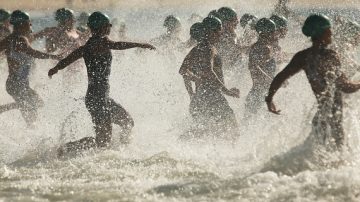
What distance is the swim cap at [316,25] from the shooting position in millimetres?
8289

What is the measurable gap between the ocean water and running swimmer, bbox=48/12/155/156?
210 mm

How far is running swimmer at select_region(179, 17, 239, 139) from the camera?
11172 millimetres

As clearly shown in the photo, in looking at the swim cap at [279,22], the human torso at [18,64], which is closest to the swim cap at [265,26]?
the swim cap at [279,22]

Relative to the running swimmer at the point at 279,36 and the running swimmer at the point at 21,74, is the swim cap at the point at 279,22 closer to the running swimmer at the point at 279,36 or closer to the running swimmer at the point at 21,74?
the running swimmer at the point at 279,36

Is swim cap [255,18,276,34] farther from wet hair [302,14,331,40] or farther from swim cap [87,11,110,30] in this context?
wet hair [302,14,331,40]

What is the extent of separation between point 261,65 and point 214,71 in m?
1.05

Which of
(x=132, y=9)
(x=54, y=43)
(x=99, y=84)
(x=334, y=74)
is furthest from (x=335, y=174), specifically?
(x=132, y=9)

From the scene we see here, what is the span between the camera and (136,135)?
12.3 meters

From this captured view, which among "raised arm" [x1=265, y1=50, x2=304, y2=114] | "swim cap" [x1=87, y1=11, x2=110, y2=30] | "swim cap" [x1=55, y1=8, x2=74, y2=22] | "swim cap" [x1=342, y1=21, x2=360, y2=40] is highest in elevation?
"swim cap" [x1=55, y1=8, x2=74, y2=22]

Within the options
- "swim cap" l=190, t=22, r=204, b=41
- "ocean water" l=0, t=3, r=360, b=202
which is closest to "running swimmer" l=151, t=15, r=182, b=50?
"ocean water" l=0, t=3, r=360, b=202

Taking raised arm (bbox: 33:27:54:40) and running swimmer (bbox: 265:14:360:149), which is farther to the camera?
raised arm (bbox: 33:27:54:40)

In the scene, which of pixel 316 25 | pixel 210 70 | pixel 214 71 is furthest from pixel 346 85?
pixel 214 71

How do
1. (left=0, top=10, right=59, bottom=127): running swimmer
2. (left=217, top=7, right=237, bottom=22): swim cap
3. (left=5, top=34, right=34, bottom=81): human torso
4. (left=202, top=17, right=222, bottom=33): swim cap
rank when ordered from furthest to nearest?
(left=217, top=7, right=237, bottom=22): swim cap → (left=5, top=34, right=34, bottom=81): human torso → (left=0, top=10, right=59, bottom=127): running swimmer → (left=202, top=17, right=222, bottom=33): swim cap

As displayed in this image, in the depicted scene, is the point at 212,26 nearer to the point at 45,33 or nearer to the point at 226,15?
the point at 226,15
